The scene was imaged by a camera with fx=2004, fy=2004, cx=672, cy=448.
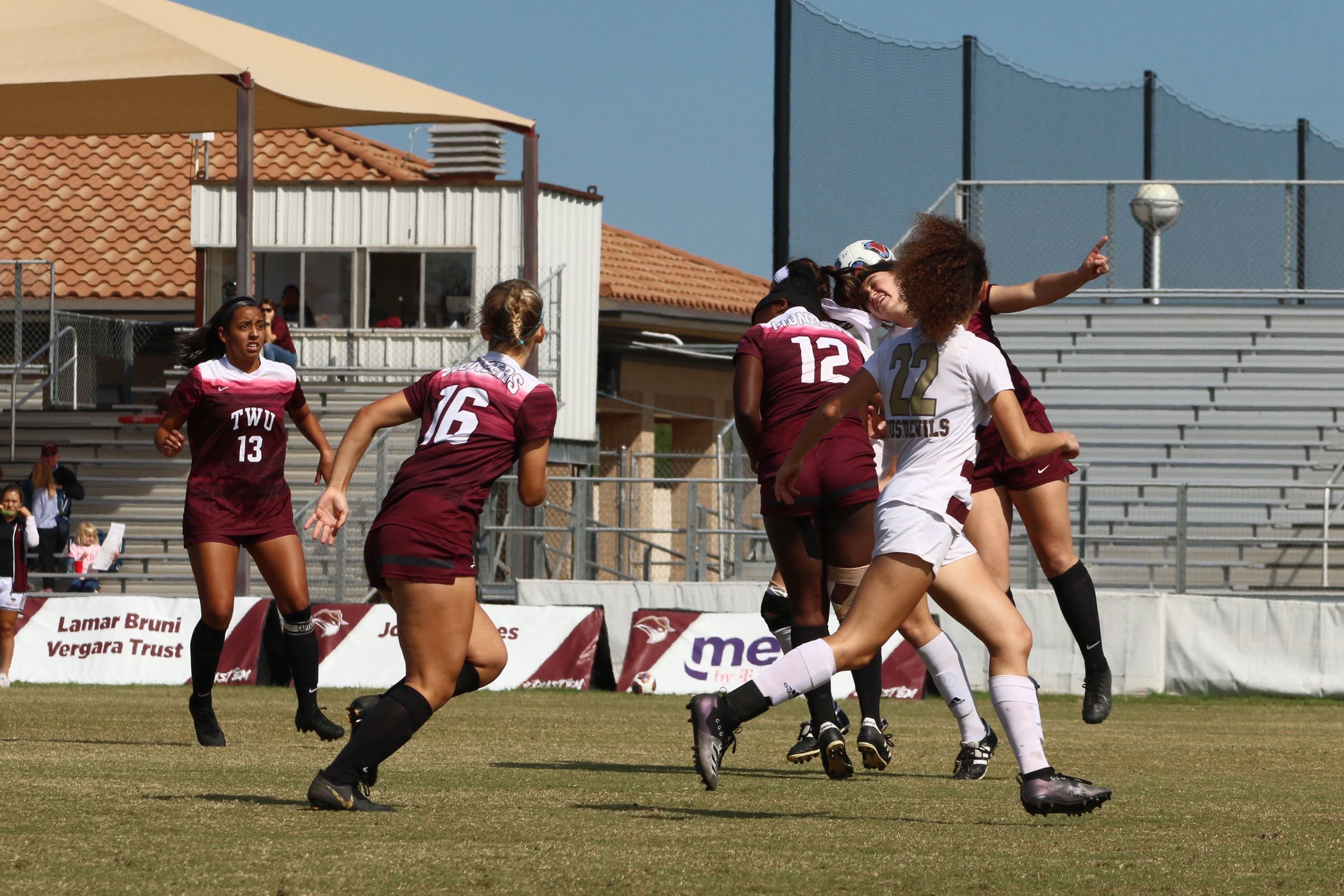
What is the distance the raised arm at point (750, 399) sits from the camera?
790 cm

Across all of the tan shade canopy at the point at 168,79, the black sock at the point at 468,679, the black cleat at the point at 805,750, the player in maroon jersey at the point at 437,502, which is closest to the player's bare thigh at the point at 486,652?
the black sock at the point at 468,679

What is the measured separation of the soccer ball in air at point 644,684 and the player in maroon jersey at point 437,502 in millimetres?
8471

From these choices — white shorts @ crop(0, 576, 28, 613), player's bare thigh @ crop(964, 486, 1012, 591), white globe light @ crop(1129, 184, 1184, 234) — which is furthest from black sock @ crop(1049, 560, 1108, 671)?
white globe light @ crop(1129, 184, 1184, 234)

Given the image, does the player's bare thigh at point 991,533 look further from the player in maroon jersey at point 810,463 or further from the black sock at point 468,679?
the black sock at point 468,679

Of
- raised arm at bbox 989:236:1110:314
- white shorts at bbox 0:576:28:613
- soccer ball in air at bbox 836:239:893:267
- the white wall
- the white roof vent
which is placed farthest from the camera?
the white roof vent

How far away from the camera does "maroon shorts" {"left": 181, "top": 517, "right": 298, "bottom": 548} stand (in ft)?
29.0

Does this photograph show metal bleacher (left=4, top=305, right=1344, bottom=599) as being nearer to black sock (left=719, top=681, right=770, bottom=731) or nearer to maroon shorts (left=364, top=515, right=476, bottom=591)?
black sock (left=719, top=681, right=770, bottom=731)

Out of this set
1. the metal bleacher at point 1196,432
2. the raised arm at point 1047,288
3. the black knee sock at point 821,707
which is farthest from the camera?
the metal bleacher at point 1196,432

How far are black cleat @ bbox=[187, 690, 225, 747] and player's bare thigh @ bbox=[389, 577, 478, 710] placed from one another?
3161 mm

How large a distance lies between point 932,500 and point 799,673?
652mm

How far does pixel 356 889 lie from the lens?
4609mm

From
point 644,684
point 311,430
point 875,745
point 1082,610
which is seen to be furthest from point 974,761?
point 644,684

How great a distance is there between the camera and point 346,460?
610cm

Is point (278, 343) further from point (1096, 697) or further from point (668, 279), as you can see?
point (668, 279)
